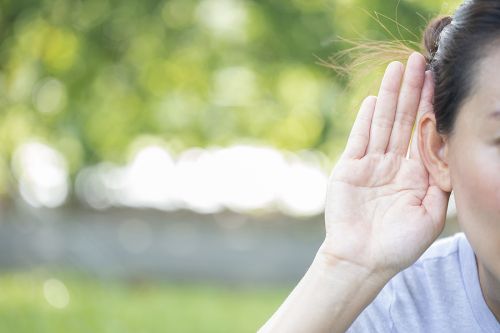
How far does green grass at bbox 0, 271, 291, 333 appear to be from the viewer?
5984mm

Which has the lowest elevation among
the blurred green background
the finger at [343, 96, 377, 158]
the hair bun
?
the finger at [343, 96, 377, 158]

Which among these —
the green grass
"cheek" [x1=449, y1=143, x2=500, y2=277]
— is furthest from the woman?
the green grass

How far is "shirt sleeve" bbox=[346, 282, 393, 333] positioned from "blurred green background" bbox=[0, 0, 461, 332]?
7.08 metres

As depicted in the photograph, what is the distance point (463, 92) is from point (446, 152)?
0.18 meters

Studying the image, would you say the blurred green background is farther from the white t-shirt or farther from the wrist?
the wrist

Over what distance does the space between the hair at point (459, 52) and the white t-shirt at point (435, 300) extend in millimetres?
381

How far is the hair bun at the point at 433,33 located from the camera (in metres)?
2.39

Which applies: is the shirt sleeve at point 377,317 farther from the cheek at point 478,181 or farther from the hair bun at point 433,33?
the hair bun at point 433,33

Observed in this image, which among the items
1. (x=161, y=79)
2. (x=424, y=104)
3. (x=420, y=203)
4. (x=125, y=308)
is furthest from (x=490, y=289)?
(x=161, y=79)

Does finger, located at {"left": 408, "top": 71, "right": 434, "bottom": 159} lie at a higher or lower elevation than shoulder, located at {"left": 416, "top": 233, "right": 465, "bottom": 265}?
higher

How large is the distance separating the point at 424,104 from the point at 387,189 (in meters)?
0.26

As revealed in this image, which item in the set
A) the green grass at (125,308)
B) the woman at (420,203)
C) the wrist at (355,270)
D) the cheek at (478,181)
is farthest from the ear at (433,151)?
the green grass at (125,308)

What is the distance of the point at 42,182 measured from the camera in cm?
1235

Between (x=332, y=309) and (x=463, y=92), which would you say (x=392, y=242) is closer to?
(x=332, y=309)
